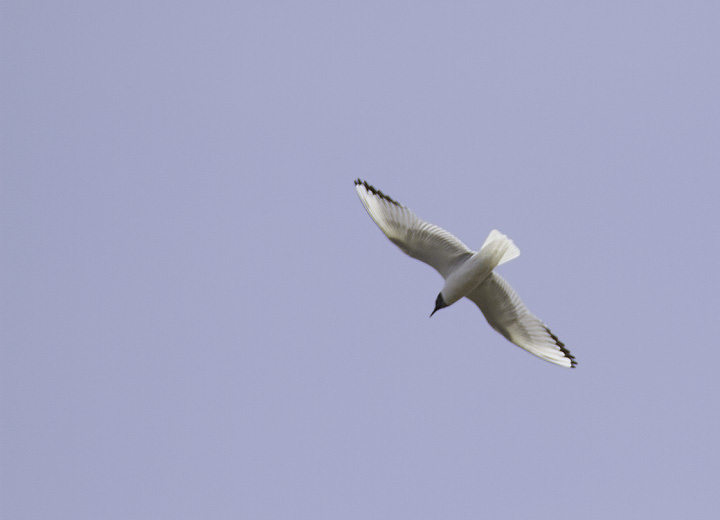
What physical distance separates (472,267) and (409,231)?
669 millimetres

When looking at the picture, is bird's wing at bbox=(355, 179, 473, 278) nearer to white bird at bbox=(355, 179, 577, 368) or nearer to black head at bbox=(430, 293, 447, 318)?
white bird at bbox=(355, 179, 577, 368)

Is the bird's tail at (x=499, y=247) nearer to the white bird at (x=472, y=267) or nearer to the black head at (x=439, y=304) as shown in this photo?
the white bird at (x=472, y=267)

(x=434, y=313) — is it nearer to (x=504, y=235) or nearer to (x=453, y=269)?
(x=453, y=269)

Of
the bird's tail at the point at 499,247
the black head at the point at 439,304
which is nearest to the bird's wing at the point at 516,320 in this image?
the black head at the point at 439,304

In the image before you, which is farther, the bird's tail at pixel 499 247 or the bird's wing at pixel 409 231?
the bird's wing at pixel 409 231

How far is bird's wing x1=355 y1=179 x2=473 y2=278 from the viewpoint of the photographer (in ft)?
29.7

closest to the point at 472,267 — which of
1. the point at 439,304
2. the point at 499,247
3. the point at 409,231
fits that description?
the point at 499,247

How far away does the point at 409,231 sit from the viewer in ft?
29.9

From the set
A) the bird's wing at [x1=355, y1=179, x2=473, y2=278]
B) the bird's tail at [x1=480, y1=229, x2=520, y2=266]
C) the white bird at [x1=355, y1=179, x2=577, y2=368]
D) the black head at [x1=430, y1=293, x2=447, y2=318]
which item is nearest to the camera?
the bird's tail at [x1=480, y1=229, x2=520, y2=266]

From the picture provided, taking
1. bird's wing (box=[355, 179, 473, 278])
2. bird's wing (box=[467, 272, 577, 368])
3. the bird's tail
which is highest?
bird's wing (box=[355, 179, 473, 278])

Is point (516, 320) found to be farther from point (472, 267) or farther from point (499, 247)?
point (499, 247)

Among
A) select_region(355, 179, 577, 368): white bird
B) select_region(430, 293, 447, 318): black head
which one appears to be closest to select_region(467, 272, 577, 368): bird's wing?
select_region(355, 179, 577, 368): white bird

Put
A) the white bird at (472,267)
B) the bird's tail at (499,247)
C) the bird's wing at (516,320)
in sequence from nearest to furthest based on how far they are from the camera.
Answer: the bird's tail at (499,247) → the white bird at (472,267) → the bird's wing at (516,320)

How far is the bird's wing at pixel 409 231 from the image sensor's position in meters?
9.06
